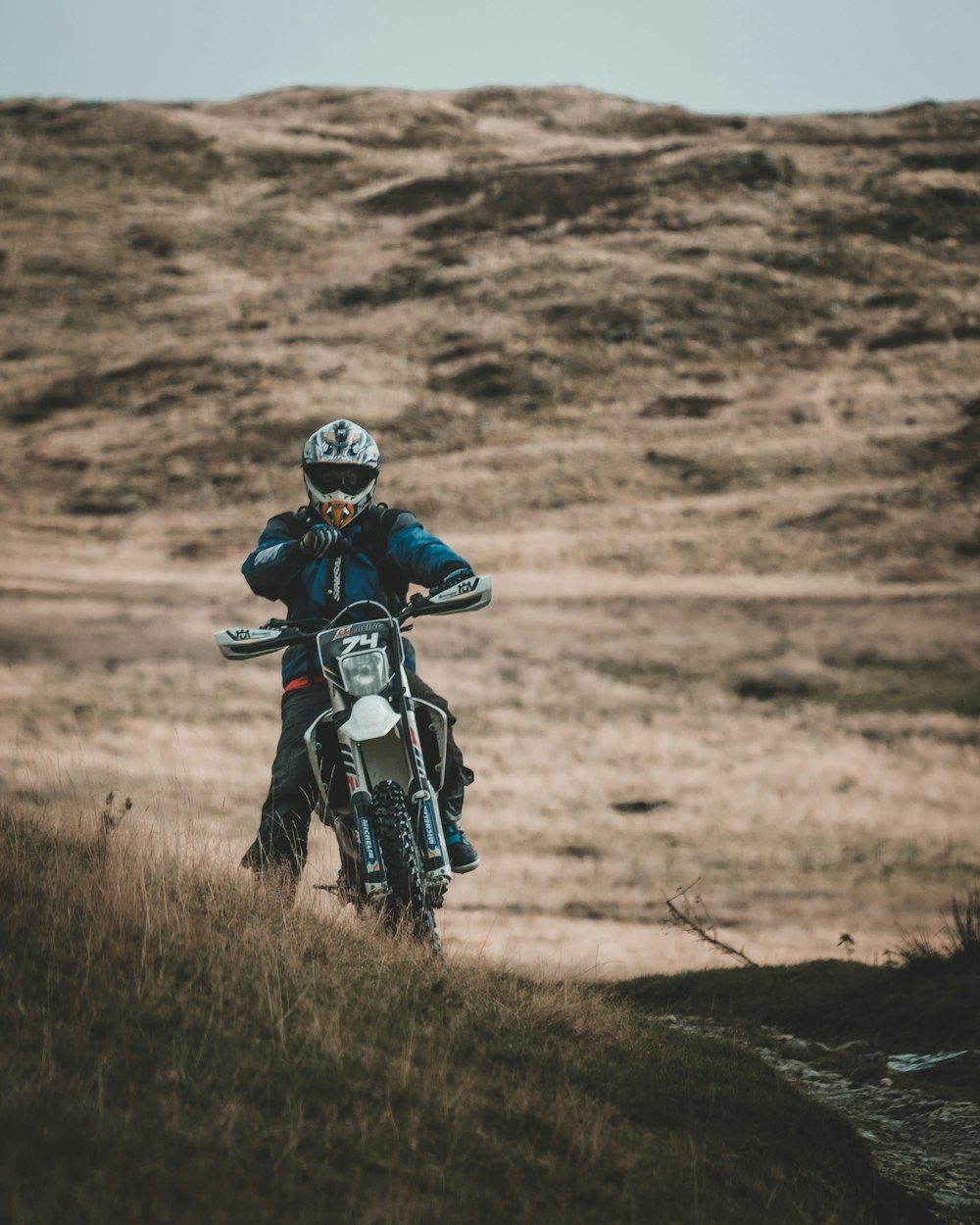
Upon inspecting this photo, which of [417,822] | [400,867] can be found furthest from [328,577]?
[400,867]

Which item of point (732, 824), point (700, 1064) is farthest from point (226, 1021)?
point (732, 824)

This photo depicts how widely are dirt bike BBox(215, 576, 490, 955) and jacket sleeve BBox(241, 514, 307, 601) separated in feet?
0.92

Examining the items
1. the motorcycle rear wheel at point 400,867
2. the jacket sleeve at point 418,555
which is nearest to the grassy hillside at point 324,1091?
the motorcycle rear wheel at point 400,867

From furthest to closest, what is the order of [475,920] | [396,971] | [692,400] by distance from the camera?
[692,400] < [475,920] < [396,971]

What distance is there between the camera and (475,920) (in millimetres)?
15555

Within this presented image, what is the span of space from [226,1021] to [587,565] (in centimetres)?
4249

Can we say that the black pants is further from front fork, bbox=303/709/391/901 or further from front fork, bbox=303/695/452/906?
front fork, bbox=303/709/391/901

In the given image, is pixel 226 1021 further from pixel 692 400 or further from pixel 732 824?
pixel 692 400

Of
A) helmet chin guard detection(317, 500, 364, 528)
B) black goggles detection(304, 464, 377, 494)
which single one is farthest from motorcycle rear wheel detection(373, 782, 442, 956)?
black goggles detection(304, 464, 377, 494)

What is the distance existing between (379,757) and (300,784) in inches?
18.8

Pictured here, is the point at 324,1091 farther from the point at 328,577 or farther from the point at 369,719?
the point at 328,577

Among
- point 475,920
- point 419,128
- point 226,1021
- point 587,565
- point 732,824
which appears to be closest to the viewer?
point 226,1021

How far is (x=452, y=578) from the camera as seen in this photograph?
6871 millimetres

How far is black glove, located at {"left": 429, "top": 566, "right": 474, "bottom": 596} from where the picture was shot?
22.4ft
